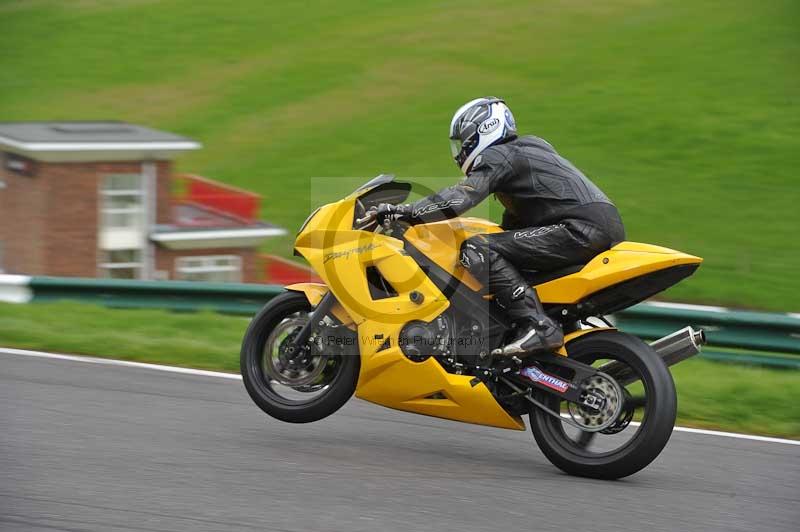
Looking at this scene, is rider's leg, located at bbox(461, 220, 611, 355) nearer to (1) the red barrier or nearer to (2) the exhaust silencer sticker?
(2) the exhaust silencer sticker

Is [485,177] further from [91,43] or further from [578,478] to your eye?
[91,43]

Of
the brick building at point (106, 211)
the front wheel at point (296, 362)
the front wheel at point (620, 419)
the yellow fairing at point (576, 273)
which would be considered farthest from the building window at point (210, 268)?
the front wheel at point (620, 419)

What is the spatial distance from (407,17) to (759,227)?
54.4 ft

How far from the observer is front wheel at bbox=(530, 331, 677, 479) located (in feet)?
18.3

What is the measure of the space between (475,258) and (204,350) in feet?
11.4

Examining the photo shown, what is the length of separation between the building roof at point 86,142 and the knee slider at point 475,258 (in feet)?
59.6

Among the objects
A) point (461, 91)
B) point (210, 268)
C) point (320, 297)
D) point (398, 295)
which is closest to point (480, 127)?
point (398, 295)

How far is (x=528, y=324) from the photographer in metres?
5.92

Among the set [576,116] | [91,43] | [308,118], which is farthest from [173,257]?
[91,43]

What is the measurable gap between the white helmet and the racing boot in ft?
2.52

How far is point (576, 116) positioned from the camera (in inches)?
984

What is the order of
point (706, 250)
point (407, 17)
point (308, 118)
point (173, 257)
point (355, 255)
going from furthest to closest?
1. point (407, 17)
2. point (308, 118)
3. point (173, 257)
4. point (706, 250)
5. point (355, 255)

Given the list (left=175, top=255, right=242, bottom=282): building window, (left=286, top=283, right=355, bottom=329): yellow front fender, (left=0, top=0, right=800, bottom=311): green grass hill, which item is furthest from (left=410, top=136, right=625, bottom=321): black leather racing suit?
(left=175, top=255, right=242, bottom=282): building window

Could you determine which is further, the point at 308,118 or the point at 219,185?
the point at 308,118
